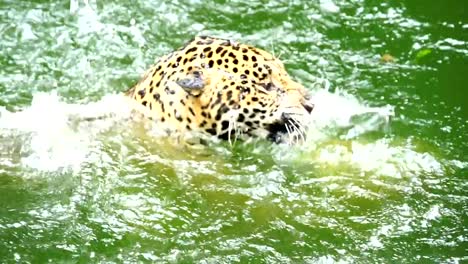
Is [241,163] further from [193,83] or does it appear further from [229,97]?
[193,83]

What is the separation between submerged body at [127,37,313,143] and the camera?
494 cm

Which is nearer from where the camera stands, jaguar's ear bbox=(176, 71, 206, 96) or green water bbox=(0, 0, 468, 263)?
green water bbox=(0, 0, 468, 263)

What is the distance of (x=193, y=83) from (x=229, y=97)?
203mm

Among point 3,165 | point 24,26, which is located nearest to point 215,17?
point 24,26

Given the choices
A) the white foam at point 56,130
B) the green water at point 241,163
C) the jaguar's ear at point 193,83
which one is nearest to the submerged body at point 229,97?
the jaguar's ear at point 193,83

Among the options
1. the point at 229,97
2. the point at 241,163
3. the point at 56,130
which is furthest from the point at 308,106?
the point at 56,130

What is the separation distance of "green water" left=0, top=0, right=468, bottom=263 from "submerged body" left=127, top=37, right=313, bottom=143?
173mm

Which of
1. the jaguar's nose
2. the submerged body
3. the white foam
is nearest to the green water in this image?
the white foam

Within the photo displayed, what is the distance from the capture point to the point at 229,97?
494cm

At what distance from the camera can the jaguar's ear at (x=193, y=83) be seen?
4.91 m

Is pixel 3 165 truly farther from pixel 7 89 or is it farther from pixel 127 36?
pixel 127 36

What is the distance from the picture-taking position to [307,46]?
669cm

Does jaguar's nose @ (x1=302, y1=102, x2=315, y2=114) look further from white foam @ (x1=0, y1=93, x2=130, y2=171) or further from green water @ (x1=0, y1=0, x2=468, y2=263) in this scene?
white foam @ (x1=0, y1=93, x2=130, y2=171)

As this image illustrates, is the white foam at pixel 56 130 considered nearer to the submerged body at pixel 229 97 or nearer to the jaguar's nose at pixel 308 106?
the submerged body at pixel 229 97
